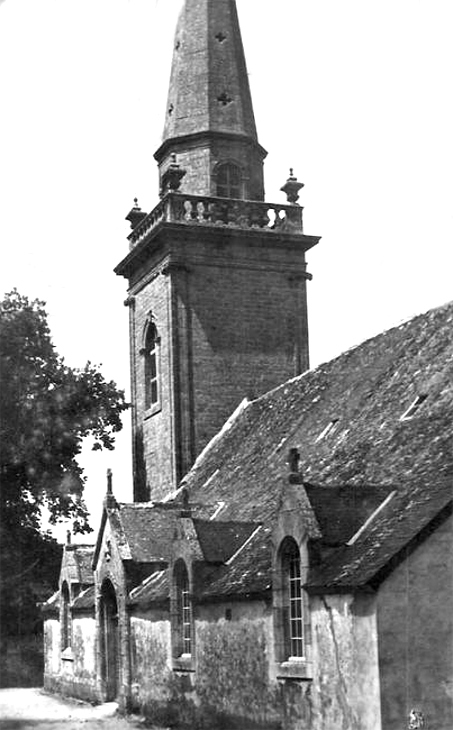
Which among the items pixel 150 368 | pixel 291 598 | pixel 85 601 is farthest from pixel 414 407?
pixel 150 368

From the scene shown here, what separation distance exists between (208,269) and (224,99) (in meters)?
5.50

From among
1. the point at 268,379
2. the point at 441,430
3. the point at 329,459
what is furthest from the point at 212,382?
the point at 441,430

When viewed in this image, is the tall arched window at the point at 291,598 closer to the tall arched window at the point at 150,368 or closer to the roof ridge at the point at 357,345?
the roof ridge at the point at 357,345

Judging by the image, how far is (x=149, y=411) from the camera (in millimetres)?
35062

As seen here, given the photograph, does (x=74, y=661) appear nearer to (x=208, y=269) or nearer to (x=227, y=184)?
(x=208, y=269)

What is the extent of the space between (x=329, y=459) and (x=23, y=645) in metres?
20.4

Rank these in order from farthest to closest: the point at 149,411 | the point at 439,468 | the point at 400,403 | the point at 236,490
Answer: the point at 149,411 → the point at 236,490 → the point at 400,403 → the point at 439,468

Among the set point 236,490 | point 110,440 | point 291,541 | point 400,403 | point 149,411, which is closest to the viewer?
point 291,541

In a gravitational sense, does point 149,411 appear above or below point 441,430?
above

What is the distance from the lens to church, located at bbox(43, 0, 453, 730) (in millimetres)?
16141

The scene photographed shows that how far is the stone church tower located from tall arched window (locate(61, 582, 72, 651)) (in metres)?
3.75

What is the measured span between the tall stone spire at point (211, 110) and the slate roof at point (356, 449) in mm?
7062

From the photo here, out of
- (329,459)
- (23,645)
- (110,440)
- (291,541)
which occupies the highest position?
(110,440)

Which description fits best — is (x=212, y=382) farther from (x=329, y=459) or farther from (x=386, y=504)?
(x=386, y=504)
